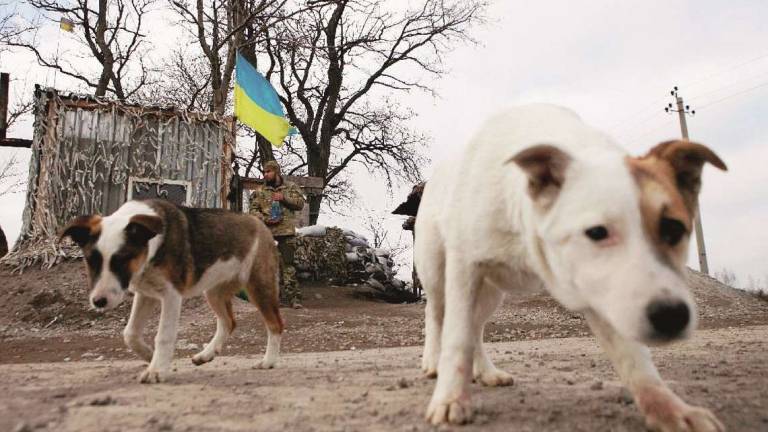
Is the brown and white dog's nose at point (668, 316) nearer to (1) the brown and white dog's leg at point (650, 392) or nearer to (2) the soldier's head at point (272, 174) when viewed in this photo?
(1) the brown and white dog's leg at point (650, 392)

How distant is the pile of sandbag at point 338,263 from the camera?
17328 millimetres

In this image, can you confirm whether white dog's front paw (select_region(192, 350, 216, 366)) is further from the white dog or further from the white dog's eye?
the white dog's eye

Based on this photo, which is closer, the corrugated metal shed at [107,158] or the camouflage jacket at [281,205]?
the camouflage jacket at [281,205]

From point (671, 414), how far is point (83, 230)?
4.16m

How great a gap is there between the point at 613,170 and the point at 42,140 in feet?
44.0

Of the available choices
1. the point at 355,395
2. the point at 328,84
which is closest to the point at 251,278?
the point at 355,395

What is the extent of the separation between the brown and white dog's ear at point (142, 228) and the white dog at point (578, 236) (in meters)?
2.40

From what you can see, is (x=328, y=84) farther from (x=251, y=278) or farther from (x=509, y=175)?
(x=509, y=175)

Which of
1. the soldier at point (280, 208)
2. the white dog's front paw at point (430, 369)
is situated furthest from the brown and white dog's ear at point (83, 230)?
the soldier at point (280, 208)

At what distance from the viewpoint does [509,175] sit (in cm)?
272

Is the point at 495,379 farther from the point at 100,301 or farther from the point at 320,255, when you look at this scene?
the point at 320,255

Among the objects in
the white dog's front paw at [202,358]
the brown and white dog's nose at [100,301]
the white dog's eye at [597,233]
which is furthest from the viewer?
the white dog's front paw at [202,358]

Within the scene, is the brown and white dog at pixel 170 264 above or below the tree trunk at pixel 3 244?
below

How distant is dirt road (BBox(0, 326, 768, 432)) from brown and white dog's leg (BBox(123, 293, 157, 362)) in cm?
31
